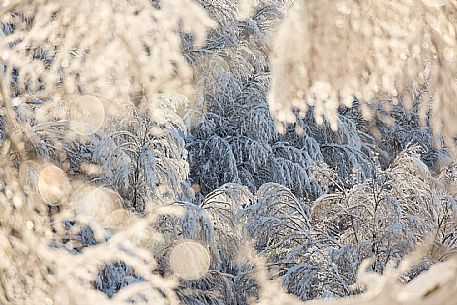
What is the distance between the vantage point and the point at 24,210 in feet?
5.72

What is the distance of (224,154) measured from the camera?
254 inches

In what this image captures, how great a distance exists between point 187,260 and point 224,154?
2242 mm

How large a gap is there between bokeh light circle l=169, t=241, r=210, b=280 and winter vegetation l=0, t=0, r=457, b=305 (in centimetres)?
1

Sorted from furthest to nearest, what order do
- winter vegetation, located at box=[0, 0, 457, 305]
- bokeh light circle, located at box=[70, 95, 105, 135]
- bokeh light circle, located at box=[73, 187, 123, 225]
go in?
bokeh light circle, located at box=[70, 95, 105, 135], bokeh light circle, located at box=[73, 187, 123, 225], winter vegetation, located at box=[0, 0, 457, 305]

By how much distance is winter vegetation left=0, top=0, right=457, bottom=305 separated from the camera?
1.60 meters

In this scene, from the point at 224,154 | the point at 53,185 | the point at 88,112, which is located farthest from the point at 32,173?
the point at 224,154

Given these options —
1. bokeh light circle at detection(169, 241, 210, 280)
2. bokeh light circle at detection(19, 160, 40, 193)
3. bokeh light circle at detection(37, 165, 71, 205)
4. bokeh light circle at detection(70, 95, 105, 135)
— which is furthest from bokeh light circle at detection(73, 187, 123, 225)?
bokeh light circle at detection(19, 160, 40, 193)

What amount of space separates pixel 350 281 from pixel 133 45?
273cm

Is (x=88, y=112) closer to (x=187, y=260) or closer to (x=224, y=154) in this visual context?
(x=187, y=260)

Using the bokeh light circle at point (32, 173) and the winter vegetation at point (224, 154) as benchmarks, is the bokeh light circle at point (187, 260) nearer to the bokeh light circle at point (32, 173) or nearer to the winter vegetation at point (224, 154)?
the winter vegetation at point (224, 154)

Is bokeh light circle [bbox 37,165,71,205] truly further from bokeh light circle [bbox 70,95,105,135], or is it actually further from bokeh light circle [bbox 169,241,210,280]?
bokeh light circle [bbox 169,241,210,280]

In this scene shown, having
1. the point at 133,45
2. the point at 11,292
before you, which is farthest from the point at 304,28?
the point at 11,292

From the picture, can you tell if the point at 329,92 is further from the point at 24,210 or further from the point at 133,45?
the point at 24,210

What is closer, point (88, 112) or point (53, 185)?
point (53, 185)
